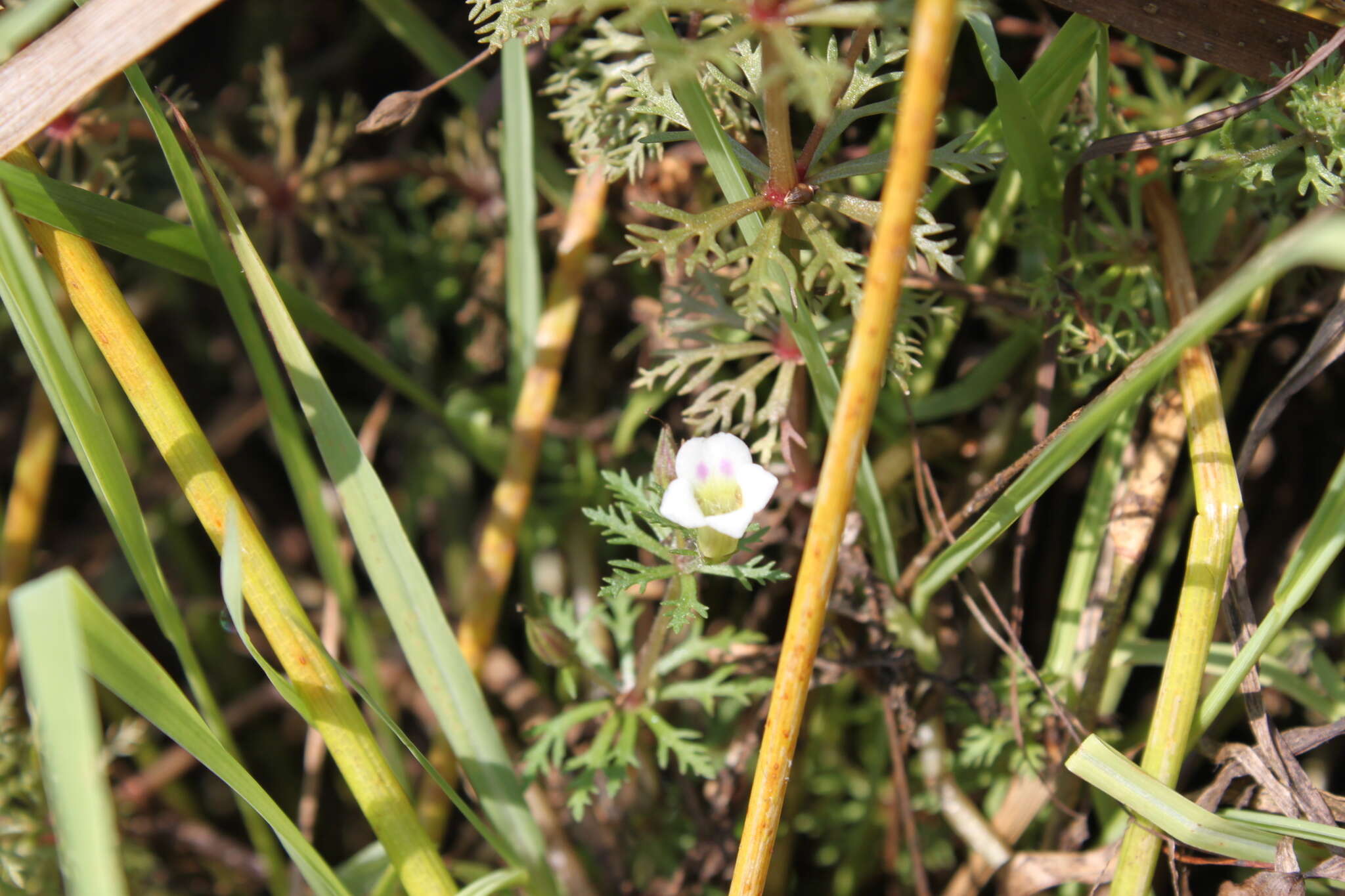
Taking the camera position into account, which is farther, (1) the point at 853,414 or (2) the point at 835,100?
(2) the point at 835,100

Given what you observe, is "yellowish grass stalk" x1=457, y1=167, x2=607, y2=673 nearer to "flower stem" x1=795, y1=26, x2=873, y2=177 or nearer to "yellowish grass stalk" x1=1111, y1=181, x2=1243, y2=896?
"flower stem" x1=795, y1=26, x2=873, y2=177

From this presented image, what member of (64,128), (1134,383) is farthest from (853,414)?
(64,128)

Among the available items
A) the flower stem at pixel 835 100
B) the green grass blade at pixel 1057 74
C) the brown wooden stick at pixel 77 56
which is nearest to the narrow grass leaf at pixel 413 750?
the brown wooden stick at pixel 77 56

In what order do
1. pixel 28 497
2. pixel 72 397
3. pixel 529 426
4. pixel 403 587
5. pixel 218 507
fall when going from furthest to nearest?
A: pixel 28 497, pixel 529 426, pixel 403 587, pixel 218 507, pixel 72 397

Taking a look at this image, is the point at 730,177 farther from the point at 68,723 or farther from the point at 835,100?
the point at 68,723

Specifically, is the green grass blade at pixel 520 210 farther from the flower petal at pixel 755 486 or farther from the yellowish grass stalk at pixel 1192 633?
the yellowish grass stalk at pixel 1192 633

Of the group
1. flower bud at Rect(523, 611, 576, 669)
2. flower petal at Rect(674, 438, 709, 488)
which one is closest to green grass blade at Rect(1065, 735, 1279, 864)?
flower petal at Rect(674, 438, 709, 488)

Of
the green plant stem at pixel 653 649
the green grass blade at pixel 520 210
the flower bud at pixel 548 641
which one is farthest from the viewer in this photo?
the green grass blade at pixel 520 210
